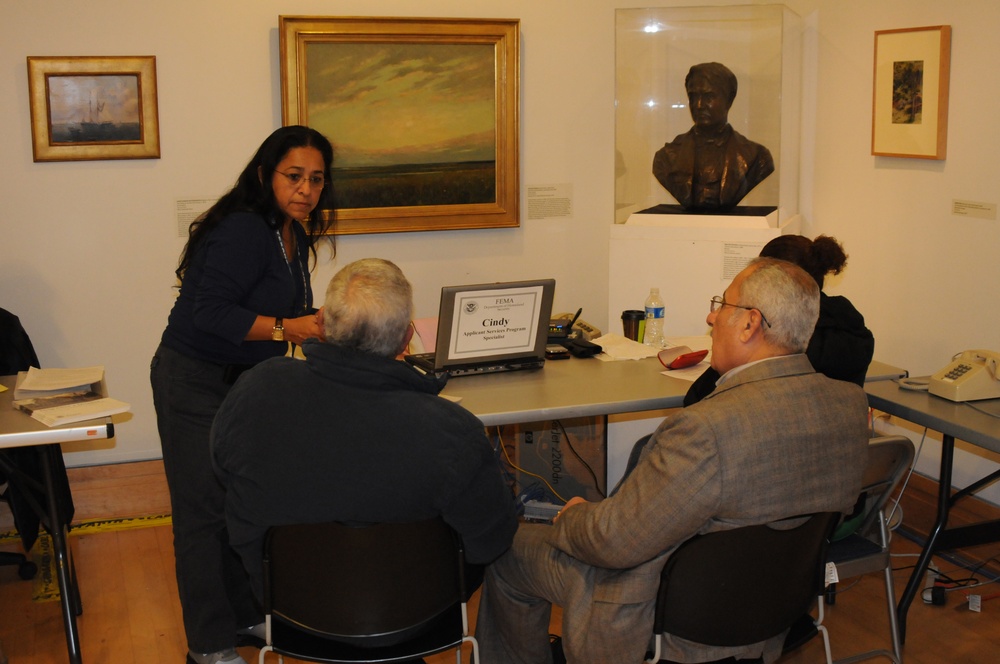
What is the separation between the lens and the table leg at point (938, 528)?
121 inches

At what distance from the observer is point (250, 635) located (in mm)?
2994

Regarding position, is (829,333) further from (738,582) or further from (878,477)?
(738,582)

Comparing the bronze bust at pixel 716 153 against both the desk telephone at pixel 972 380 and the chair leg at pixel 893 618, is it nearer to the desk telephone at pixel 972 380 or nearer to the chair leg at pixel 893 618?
the desk telephone at pixel 972 380

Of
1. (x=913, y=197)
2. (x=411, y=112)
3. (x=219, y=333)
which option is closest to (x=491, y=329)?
(x=219, y=333)

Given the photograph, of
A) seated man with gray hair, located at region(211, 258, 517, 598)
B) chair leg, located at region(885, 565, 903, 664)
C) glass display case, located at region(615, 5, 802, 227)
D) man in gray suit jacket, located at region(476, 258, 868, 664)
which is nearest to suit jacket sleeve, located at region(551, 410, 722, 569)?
man in gray suit jacket, located at region(476, 258, 868, 664)

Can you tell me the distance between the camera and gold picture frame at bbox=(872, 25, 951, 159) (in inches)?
149

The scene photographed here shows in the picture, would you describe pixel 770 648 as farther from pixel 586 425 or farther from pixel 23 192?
pixel 23 192

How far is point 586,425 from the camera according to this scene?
4.16 metres

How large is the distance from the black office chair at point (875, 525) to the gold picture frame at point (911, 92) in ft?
5.91

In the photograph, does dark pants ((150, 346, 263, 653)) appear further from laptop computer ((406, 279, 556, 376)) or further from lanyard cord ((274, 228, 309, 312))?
laptop computer ((406, 279, 556, 376))

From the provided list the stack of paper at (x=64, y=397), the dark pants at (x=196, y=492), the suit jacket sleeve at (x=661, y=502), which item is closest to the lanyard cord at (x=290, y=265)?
the dark pants at (x=196, y=492)

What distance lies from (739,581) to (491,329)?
1.41 metres

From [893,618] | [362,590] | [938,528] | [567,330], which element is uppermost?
[567,330]

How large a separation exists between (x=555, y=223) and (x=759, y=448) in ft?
10.0
